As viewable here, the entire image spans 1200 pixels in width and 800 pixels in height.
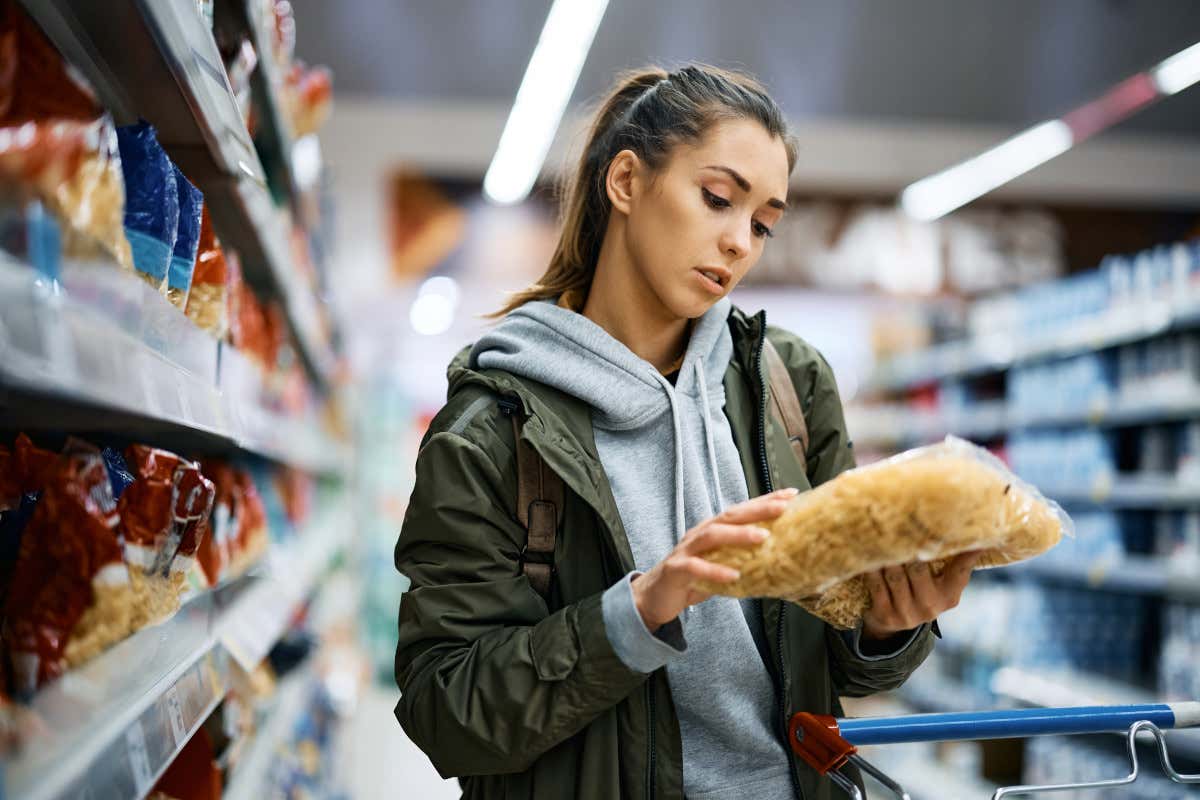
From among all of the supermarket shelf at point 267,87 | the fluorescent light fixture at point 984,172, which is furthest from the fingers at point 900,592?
the fluorescent light fixture at point 984,172

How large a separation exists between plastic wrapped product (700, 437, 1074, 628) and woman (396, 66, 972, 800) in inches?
3.8

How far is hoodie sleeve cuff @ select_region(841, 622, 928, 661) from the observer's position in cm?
144

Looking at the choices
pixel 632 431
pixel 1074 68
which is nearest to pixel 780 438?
pixel 632 431

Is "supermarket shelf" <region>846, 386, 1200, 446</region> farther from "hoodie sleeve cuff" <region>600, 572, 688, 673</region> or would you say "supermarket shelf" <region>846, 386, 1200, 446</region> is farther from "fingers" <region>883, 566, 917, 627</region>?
"hoodie sleeve cuff" <region>600, 572, 688, 673</region>

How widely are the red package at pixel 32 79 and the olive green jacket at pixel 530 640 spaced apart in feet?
1.99


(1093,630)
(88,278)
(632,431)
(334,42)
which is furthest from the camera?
(334,42)

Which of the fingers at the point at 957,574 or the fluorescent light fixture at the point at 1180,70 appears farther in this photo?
the fluorescent light fixture at the point at 1180,70

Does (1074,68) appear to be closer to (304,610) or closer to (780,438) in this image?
(304,610)

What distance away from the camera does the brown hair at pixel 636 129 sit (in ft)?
4.97

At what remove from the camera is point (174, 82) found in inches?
56.2

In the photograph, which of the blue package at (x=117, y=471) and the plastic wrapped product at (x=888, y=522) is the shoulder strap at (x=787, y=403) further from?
the blue package at (x=117, y=471)

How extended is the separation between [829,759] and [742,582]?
33 cm

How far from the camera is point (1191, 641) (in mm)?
4000

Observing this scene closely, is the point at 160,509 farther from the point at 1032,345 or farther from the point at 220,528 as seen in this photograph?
the point at 1032,345
